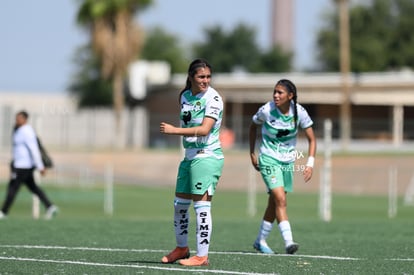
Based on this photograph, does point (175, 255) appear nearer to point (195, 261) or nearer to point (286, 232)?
point (195, 261)

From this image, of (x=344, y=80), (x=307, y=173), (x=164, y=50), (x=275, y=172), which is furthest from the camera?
(x=164, y=50)

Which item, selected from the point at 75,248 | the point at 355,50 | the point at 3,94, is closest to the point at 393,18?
the point at 355,50

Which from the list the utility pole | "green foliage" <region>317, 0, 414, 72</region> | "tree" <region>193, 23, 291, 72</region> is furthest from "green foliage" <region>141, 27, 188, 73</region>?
the utility pole

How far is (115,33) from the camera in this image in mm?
68312

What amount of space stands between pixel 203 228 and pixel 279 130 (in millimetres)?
2351

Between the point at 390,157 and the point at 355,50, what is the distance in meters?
51.2

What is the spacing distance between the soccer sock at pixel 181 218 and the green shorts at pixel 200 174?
17 cm

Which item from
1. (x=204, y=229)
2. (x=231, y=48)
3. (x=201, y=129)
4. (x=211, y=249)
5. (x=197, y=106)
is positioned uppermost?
(x=231, y=48)

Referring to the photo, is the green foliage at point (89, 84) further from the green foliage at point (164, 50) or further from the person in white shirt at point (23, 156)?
the person in white shirt at point (23, 156)

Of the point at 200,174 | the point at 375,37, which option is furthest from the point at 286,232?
the point at 375,37

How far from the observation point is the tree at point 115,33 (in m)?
67.7

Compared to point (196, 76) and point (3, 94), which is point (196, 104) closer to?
point (196, 76)

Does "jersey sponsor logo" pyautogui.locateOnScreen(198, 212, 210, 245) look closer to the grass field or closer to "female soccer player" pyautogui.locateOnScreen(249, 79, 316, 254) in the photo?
the grass field

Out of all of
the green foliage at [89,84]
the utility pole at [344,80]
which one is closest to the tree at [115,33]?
the utility pole at [344,80]
